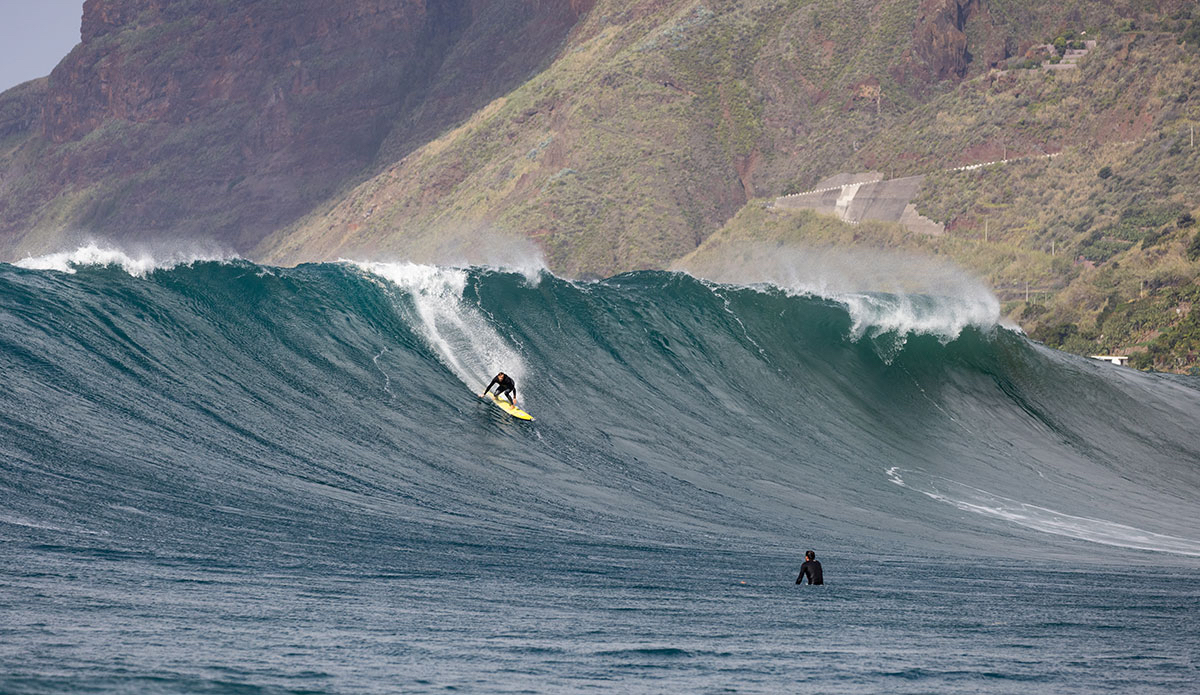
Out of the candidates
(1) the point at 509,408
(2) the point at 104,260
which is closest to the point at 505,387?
(1) the point at 509,408

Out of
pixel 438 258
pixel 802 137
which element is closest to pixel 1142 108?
pixel 802 137

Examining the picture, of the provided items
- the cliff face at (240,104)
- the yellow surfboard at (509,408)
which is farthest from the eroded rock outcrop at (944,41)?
the yellow surfboard at (509,408)

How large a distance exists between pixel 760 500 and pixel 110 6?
660 ft

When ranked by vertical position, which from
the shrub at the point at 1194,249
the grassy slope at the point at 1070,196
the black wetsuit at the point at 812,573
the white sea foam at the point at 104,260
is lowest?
the black wetsuit at the point at 812,573

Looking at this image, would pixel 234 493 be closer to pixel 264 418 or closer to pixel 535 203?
pixel 264 418

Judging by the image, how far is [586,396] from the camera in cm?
2288

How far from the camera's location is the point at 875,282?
8812 centimetres

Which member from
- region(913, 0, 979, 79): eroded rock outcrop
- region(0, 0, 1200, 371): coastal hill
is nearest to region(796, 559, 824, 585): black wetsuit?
region(0, 0, 1200, 371): coastal hill

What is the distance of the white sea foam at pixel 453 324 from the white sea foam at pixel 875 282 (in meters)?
9.53

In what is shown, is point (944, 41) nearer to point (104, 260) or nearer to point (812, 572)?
point (104, 260)

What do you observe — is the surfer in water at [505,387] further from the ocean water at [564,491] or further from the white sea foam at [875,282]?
the white sea foam at [875,282]

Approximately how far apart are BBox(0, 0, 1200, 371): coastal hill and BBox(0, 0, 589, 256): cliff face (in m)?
0.34

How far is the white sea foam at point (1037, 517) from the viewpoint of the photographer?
58.3 ft

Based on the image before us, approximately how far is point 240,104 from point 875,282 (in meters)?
125
